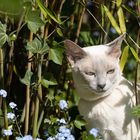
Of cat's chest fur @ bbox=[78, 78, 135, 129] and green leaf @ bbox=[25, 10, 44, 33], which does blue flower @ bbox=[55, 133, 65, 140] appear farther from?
green leaf @ bbox=[25, 10, 44, 33]

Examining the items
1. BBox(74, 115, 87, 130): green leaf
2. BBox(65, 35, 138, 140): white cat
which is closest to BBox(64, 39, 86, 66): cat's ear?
BBox(65, 35, 138, 140): white cat

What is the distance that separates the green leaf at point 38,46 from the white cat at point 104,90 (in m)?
0.09

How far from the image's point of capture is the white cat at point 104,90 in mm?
1310

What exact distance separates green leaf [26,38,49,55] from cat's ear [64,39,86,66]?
0.08 meters

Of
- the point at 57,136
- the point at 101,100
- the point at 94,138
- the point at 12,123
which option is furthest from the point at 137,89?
the point at 12,123

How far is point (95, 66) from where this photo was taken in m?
1.31

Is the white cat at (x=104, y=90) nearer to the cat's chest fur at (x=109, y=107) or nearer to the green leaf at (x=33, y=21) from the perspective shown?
the cat's chest fur at (x=109, y=107)

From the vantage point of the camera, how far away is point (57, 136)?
126cm

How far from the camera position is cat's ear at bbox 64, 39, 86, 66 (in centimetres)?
131

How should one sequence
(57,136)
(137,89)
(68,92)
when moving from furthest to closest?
(68,92) < (137,89) < (57,136)

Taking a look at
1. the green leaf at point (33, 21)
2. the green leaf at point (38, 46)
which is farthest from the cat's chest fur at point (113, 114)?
the green leaf at point (33, 21)

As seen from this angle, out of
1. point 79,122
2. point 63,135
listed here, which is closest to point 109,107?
point 79,122

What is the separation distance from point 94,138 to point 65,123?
148 mm

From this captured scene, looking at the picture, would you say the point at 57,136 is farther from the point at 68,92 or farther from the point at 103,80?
the point at 68,92
